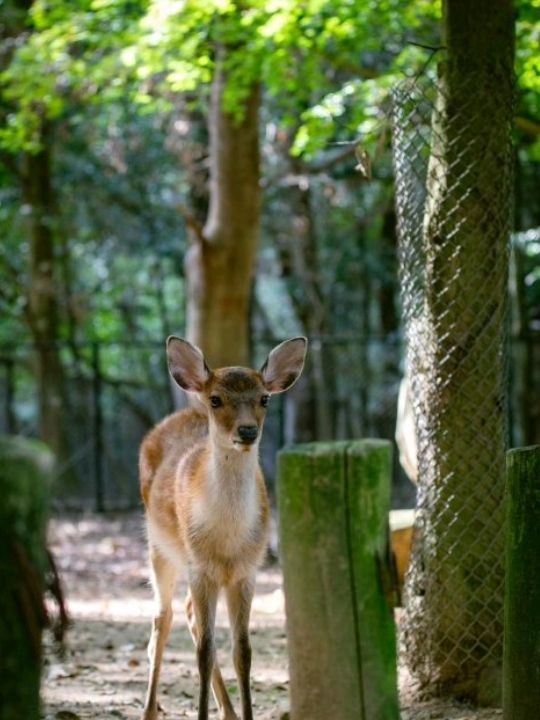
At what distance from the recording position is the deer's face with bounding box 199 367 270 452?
565cm

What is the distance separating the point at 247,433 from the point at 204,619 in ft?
2.97

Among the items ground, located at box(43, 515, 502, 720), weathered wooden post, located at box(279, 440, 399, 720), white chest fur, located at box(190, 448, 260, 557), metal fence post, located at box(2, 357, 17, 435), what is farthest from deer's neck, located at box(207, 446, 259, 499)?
metal fence post, located at box(2, 357, 17, 435)

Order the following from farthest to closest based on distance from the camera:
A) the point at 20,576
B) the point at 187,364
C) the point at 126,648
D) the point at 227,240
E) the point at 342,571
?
1. the point at 227,240
2. the point at 126,648
3. the point at 187,364
4. the point at 342,571
5. the point at 20,576

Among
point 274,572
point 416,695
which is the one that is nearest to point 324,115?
point 274,572

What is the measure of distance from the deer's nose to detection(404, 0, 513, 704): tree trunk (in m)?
0.96

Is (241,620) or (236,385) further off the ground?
(236,385)

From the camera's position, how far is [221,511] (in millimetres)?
5734

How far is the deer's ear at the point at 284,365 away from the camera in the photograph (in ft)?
20.2

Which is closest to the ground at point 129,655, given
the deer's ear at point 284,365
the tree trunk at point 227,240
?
the deer's ear at point 284,365

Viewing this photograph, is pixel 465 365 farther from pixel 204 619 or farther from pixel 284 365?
pixel 204 619

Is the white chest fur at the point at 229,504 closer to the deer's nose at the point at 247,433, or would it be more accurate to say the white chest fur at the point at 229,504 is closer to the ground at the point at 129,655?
the deer's nose at the point at 247,433

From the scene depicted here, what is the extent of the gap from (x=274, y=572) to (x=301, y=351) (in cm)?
574

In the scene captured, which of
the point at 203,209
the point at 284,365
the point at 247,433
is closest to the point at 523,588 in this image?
the point at 247,433

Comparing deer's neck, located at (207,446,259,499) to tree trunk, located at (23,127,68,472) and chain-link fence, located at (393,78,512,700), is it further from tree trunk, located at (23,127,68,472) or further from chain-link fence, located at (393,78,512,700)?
tree trunk, located at (23,127,68,472)
